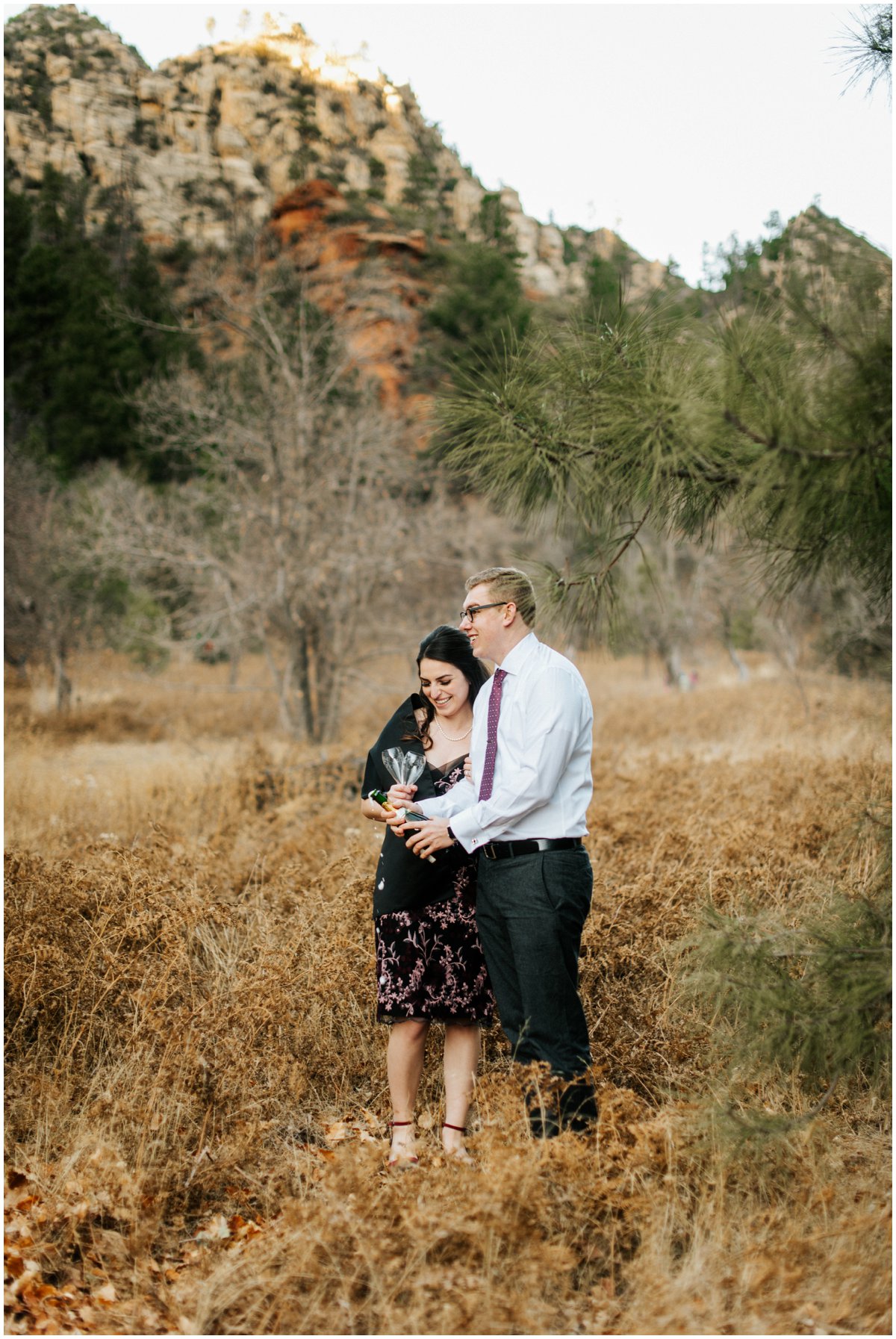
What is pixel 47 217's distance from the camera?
114ft

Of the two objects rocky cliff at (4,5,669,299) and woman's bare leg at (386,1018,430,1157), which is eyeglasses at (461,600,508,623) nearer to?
woman's bare leg at (386,1018,430,1157)

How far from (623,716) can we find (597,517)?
512 inches

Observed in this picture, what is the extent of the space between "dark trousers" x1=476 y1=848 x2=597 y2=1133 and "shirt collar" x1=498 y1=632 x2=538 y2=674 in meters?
0.59

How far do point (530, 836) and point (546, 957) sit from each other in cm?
37

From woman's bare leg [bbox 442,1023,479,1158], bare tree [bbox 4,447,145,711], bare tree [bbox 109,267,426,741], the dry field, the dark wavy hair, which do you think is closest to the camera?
the dry field

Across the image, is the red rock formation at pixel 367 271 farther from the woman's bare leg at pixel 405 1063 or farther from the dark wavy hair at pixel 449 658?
the woman's bare leg at pixel 405 1063

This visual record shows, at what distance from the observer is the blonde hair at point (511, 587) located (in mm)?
3289

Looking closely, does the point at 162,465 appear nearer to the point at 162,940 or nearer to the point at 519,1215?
the point at 162,940

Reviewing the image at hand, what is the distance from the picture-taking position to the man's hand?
323cm

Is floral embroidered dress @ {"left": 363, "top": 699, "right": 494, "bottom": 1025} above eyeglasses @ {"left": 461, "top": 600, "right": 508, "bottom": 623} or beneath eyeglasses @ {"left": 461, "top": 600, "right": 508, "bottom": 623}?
beneath

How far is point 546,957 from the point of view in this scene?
3.09 meters

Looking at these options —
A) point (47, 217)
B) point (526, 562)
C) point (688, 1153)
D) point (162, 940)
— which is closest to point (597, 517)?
point (526, 562)

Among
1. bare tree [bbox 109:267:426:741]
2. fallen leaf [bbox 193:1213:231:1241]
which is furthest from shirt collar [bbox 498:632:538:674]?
bare tree [bbox 109:267:426:741]

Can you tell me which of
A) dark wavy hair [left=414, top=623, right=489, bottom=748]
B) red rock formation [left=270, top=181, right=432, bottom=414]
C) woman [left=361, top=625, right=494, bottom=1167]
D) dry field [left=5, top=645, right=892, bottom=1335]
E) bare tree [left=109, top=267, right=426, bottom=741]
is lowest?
dry field [left=5, top=645, right=892, bottom=1335]
